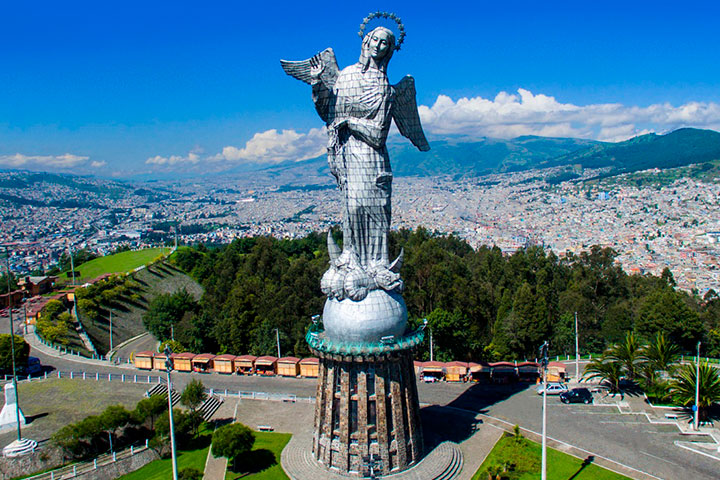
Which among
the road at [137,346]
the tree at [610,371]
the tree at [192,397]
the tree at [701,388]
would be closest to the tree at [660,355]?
the tree at [610,371]

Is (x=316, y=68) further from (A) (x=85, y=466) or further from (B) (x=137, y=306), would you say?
(B) (x=137, y=306)

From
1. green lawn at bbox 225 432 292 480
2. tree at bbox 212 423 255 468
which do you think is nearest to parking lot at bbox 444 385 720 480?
green lawn at bbox 225 432 292 480

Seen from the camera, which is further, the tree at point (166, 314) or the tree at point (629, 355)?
the tree at point (166, 314)

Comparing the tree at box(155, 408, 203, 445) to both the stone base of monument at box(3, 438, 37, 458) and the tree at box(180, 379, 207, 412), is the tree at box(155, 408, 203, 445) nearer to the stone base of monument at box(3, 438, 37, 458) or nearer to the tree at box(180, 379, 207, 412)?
the tree at box(180, 379, 207, 412)

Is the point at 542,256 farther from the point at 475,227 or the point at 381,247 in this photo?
the point at 475,227

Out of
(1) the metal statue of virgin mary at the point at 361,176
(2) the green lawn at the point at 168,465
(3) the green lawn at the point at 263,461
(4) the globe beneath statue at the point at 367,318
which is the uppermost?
(1) the metal statue of virgin mary at the point at 361,176

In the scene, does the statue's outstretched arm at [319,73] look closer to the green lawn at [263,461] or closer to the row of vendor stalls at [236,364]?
the green lawn at [263,461]

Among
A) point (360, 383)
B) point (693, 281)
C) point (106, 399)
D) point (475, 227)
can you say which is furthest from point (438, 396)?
point (475, 227)
